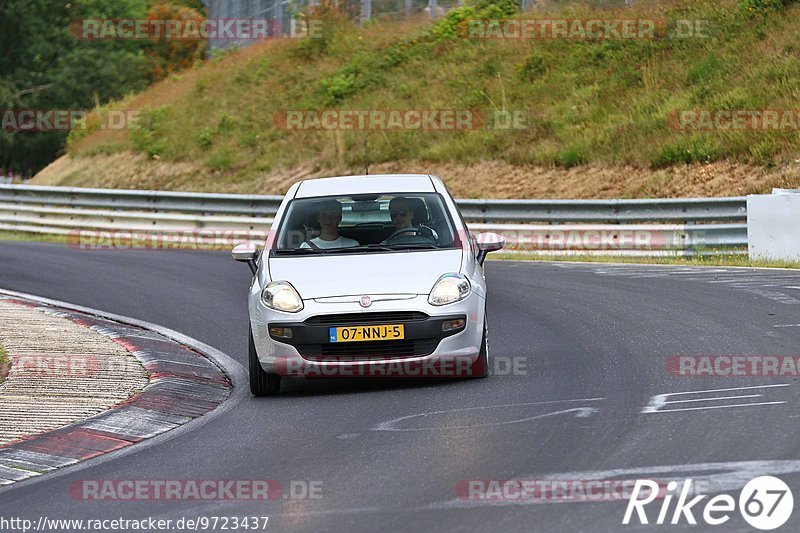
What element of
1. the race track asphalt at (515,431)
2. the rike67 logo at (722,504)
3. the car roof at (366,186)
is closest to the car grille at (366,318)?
the race track asphalt at (515,431)

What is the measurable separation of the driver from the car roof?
0.70ft

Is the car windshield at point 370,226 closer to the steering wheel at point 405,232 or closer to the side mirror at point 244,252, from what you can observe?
the steering wheel at point 405,232

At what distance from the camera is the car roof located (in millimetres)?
10539

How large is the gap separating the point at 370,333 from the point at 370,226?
64.6 inches

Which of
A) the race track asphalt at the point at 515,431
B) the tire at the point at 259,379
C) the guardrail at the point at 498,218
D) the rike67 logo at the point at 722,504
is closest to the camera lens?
the rike67 logo at the point at 722,504

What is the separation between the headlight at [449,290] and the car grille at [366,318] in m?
0.18

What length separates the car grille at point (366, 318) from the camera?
9016 millimetres

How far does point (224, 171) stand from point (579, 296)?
19668 mm

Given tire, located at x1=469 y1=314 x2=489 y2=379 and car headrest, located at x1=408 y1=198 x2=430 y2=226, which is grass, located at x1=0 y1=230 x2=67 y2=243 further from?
tire, located at x1=469 y1=314 x2=489 y2=379

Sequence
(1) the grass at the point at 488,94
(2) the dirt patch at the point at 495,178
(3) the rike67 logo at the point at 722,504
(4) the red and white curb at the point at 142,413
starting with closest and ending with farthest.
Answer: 1. (3) the rike67 logo at the point at 722,504
2. (4) the red and white curb at the point at 142,413
3. (2) the dirt patch at the point at 495,178
4. (1) the grass at the point at 488,94

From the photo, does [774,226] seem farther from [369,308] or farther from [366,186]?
[369,308]

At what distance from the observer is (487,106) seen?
30.4 metres

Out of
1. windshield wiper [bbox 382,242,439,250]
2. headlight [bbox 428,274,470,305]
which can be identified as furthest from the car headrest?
headlight [bbox 428,274,470,305]

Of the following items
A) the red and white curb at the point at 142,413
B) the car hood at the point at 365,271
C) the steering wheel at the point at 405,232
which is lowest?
the red and white curb at the point at 142,413
